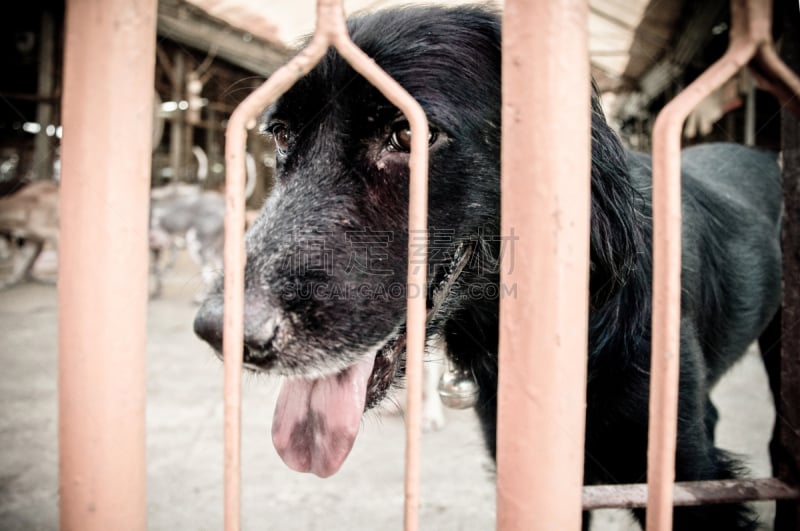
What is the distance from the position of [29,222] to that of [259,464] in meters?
7.72

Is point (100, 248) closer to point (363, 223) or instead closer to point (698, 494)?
point (363, 223)

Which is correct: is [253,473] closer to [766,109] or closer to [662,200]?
[662,200]

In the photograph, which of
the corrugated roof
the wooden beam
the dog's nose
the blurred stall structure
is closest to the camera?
the dog's nose

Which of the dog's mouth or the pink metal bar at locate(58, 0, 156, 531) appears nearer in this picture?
the pink metal bar at locate(58, 0, 156, 531)

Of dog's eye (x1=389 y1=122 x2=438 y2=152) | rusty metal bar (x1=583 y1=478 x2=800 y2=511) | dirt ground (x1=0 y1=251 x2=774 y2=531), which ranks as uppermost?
dog's eye (x1=389 y1=122 x2=438 y2=152)

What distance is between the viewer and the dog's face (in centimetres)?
116

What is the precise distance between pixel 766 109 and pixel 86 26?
9607mm

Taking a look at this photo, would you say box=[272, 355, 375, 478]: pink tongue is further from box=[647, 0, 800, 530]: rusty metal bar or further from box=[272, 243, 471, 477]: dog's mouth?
box=[647, 0, 800, 530]: rusty metal bar

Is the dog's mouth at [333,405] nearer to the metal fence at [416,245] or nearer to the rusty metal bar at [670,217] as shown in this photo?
the metal fence at [416,245]

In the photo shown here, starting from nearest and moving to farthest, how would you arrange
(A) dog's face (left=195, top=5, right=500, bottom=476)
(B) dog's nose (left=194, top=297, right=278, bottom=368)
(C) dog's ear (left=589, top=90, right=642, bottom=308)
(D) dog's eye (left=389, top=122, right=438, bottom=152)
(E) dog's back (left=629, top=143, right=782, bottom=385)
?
(B) dog's nose (left=194, top=297, right=278, bottom=368) < (A) dog's face (left=195, top=5, right=500, bottom=476) < (D) dog's eye (left=389, top=122, right=438, bottom=152) < (C) dog's ear (left=589, top=90, right=642, bottom=308) < (E) dog's back (left=629, top=143, right=782, bottom=385)

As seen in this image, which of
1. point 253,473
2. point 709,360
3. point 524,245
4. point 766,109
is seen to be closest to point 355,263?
point 524,245

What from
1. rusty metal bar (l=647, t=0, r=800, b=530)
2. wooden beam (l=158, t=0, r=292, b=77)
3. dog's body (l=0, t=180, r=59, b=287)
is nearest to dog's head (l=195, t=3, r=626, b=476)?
rusty metal bar (l=647, t=0, r=800, b=530)

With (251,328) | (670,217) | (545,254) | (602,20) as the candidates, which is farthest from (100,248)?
(602,20)

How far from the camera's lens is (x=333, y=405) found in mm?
1282
